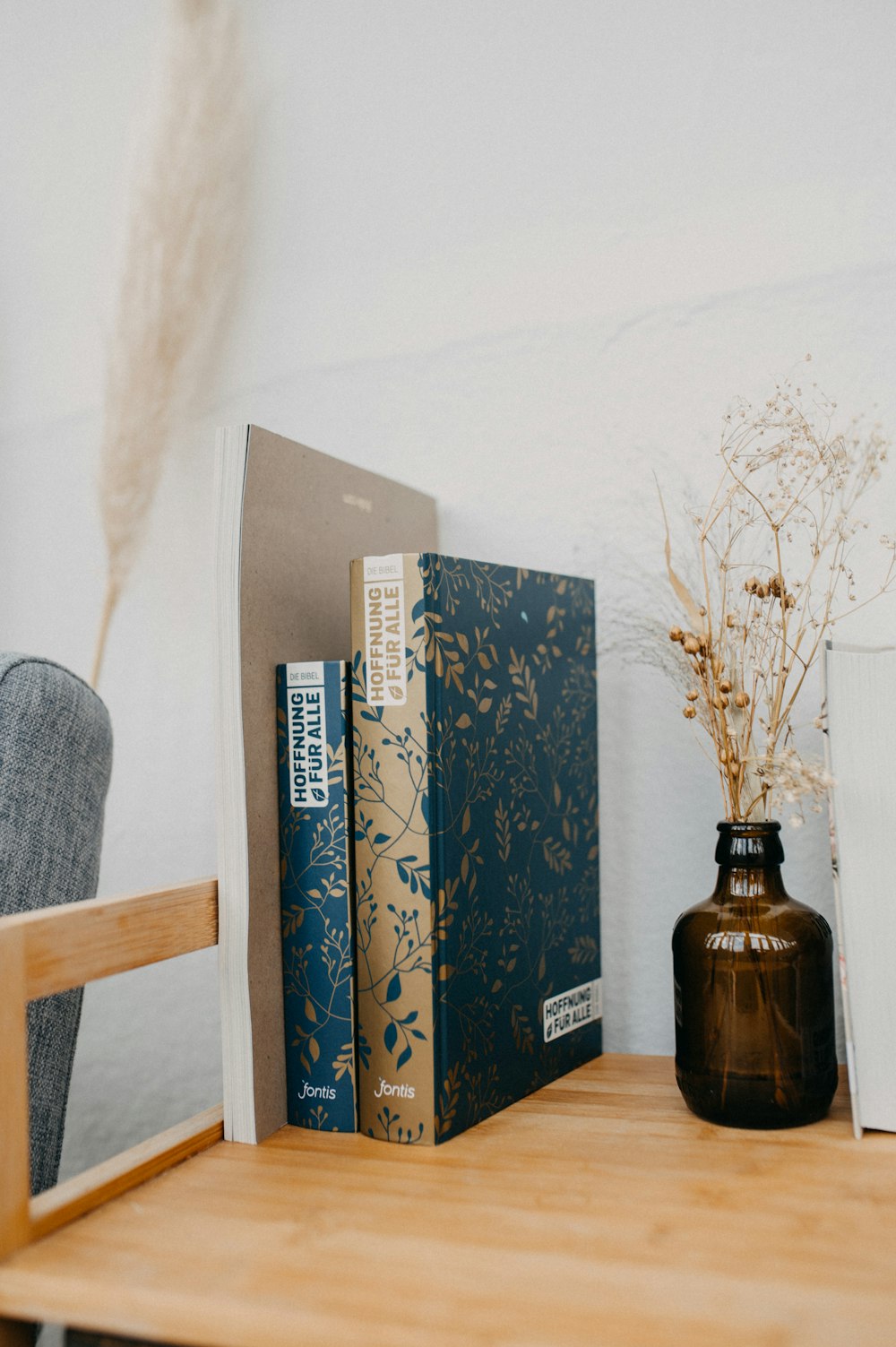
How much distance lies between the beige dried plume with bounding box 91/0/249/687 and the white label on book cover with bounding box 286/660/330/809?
46cm

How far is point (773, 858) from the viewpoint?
2.28ft

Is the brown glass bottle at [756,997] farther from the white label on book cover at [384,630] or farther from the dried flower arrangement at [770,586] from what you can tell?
the white label on book cover at [384,630]

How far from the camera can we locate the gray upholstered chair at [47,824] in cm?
73

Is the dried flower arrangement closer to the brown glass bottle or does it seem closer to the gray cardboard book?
the brown glass bottle

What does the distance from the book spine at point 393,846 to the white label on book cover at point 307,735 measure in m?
0.03

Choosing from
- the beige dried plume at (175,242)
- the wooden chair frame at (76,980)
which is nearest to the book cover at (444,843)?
the wooden chair frame at (76,980)

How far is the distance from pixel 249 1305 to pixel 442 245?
87 centimetres

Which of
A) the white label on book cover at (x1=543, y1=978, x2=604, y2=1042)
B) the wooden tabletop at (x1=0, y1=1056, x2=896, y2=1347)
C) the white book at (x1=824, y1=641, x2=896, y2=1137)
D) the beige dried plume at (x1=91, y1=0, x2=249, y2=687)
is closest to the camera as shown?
the wooden tabletop at (x1=0, y1=1056, x2=896, y2=1347)

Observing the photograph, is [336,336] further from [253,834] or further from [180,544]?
[253,834]

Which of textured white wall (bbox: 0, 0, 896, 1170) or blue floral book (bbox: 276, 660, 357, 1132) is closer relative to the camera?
blue floral book (bbox: 276, 660, 357, 1132)

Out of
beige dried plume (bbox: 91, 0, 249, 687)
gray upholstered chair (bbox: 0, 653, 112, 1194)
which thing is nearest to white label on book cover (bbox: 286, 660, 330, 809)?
gray upholstered chair (bbox: 0, 653, 112, 1194)

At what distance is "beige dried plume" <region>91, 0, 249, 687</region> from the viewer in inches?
41.5

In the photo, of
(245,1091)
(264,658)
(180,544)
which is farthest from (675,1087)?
(180,544)

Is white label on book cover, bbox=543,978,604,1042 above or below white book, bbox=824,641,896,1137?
below
